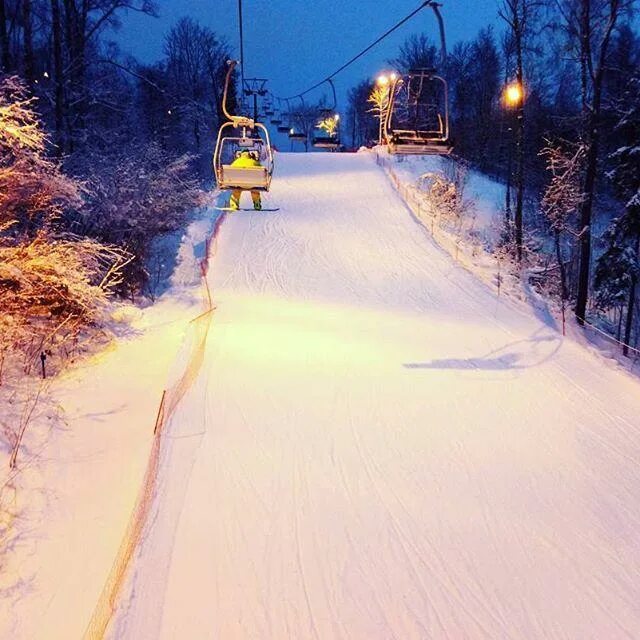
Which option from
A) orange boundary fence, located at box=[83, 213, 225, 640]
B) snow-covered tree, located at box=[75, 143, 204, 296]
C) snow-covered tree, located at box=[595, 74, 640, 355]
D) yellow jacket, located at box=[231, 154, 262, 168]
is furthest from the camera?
snow-covered tree, located at box=[595, 74, 640, 355]

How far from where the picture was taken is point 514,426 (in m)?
9.26

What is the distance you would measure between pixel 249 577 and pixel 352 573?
113 centimetres

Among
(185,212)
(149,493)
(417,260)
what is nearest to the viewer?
(149,493)

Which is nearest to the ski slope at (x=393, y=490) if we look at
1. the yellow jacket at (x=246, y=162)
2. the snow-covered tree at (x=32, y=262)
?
the snow-covered tree at (x=32, y=262)

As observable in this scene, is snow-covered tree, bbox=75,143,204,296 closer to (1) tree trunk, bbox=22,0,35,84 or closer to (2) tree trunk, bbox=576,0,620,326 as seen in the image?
(1) tree trunk, bbox=22,0,35,84

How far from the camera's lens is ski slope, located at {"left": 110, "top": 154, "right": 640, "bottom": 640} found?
536 centimetres

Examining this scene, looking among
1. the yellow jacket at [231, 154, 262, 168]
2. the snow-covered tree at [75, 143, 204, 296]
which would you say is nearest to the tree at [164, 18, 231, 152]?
the snow-covered tree at [75, 143, 204, 296]

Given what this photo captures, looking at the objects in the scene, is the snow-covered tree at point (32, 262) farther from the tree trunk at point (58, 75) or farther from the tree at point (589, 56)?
the tree at point (589, 56)

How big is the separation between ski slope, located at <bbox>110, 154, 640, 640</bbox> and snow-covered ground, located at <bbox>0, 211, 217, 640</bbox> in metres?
0.60

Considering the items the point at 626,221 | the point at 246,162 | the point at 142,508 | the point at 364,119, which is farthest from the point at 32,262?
the point at 364,119

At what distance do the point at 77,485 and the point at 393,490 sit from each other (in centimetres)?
448

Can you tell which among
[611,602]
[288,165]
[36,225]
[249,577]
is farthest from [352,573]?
[288,165]

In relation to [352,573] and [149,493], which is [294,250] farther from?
[352,573]

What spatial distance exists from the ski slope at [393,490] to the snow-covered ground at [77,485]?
603 millimetres
